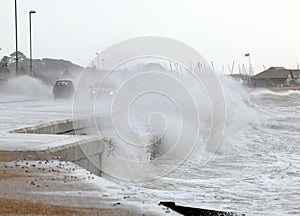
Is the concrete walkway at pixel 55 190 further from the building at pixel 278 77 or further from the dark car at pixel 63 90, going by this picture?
the building at pixel 278 77

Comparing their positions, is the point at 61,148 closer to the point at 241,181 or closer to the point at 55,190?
the point at 55,190

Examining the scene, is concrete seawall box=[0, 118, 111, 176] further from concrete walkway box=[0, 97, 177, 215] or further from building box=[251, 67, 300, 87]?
building box=[251, 67, 300, 87]

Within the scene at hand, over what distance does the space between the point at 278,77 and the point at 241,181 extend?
126m

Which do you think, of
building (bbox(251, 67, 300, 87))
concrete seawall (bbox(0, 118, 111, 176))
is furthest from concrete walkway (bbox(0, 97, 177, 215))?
building (bbox(251, 67, 300, 87))

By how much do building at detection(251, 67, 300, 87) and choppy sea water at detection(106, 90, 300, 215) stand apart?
10329 cm

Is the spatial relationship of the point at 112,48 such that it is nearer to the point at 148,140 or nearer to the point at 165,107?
the point at 148,140

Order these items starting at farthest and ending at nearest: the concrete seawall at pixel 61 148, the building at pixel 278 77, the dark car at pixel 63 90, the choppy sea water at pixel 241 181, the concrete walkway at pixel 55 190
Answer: the building at pixel 278 77 → the dark car at pixel 63 90 → the concrete seawall at pixel 61 148 → the choppy sea water at pixel 241 181 → the concrete walkway at pixel 55 190

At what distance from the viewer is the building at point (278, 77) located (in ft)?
408

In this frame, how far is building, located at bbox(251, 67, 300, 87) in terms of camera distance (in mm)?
124488

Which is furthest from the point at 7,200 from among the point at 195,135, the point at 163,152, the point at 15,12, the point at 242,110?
the point at 15,12

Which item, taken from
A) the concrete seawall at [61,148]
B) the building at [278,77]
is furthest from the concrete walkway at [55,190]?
the building at [278,77]

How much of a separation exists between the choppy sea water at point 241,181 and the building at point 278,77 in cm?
10329

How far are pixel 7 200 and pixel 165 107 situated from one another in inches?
485

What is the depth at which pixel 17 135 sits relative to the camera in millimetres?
11867
